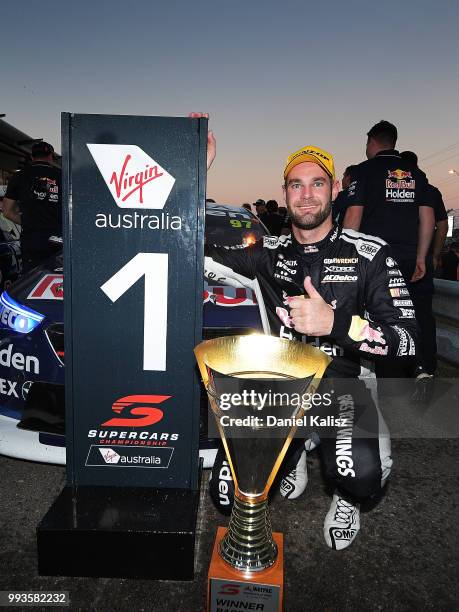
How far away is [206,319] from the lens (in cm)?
241

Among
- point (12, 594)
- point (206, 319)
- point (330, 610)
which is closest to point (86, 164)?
point (206, 319)

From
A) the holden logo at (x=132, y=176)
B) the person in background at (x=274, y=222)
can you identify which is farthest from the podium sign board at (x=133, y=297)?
the person in background at (x=274, y=222)

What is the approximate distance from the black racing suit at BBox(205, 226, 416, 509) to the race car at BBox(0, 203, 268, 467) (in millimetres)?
185

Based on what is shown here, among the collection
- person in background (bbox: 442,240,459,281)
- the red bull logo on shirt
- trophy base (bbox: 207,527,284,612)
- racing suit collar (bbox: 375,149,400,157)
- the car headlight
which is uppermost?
racing suit collar (bbox: 375,149,400,157)

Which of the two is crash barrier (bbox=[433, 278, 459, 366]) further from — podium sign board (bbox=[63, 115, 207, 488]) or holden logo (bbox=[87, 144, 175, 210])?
holden logo (bbox=[87, 144, 175, 210])

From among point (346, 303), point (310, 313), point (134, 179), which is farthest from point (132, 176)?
point (346, 303)

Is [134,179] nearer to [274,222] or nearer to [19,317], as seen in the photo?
[19,317]

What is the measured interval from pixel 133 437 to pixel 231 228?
266 cm

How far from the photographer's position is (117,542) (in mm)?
1734

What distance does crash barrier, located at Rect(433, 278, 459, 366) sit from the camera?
14.6 ft

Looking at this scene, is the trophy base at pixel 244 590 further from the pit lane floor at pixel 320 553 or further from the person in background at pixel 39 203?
the person in background at pixel 39 203

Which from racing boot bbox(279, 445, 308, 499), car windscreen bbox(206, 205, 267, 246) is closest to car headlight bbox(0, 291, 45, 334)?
racing boot bbox(279, 445, 308, 499)

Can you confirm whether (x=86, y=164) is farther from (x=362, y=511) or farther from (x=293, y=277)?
(x=362, y=511)

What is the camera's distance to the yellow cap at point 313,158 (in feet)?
7.09
